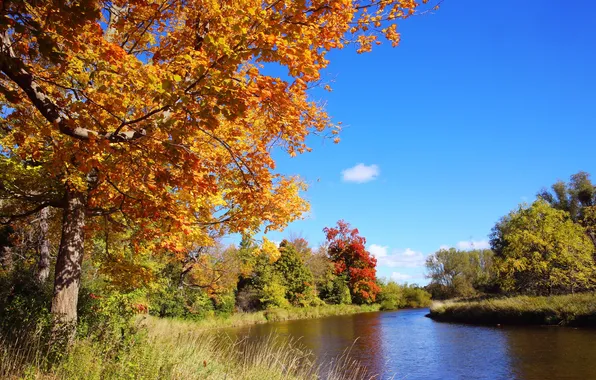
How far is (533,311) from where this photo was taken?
2269cm

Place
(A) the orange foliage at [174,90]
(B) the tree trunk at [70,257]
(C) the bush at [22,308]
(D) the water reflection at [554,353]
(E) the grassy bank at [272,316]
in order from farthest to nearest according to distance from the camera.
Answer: (E) the grassy bank at [272,316], (D) the water reflection at [554,353], (B) the tree trunk at [70,257], (C) the bush at [22,308], (A) the orange foliage at [174,90]

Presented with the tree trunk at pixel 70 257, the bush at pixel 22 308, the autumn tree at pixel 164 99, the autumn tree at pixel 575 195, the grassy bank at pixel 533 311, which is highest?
the autumn tree at pixel 575 195

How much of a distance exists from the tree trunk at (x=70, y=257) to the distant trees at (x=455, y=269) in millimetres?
59806

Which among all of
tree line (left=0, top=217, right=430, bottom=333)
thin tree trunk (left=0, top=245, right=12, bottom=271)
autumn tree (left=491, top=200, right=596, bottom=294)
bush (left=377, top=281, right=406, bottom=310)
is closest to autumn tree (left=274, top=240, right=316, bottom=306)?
tree line (left=0, top=217, right=430, bottom=333)

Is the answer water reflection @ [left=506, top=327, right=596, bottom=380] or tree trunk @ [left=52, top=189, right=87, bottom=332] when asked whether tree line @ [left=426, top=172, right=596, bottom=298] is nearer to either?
water reflection @ [left=506, top=327, right=596, bottom=380]

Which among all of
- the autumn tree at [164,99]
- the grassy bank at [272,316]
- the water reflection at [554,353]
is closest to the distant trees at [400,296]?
the grassy bank at [272,316]

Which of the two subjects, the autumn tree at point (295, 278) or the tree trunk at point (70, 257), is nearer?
the tree trunk at point (70, 257)

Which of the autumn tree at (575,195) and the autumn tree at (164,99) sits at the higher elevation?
the autumn tree at (575,195)

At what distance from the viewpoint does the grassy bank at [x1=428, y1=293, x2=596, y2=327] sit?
1972 cm

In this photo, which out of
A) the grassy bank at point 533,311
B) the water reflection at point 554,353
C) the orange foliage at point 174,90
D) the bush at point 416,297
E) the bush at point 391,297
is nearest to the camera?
the orange foliage at point 174,90

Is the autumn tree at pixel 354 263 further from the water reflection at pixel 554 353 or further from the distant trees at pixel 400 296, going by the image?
the water reflection at pixel 554 353

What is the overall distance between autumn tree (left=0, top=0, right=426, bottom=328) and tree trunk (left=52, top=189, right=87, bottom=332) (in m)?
0.02

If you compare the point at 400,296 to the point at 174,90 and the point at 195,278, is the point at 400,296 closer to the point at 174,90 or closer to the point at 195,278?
the point at 195,278

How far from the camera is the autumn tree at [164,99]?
349 centimetres
